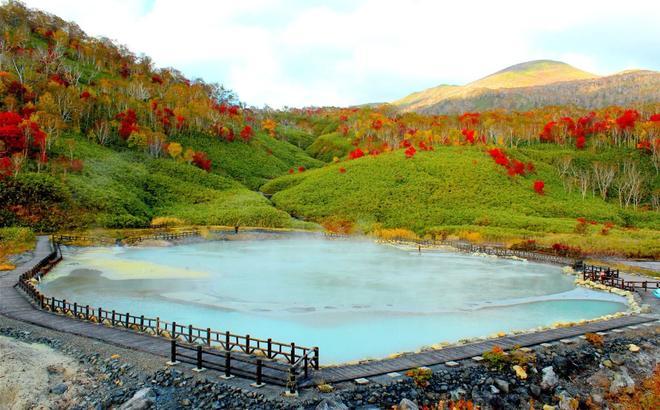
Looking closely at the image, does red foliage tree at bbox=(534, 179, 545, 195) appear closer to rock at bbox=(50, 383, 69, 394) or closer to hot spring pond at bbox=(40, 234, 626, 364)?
hot spring pond at bbox=(40, 234, 626, 364)

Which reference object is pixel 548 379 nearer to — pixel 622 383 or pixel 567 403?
pixel 567 403

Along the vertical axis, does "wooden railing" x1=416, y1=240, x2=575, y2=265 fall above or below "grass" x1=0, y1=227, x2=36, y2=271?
below

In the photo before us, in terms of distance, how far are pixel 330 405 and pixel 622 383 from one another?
44.7 feet

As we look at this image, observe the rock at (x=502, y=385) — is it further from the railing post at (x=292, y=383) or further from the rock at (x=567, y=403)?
the railing post at (x=292, y=383)

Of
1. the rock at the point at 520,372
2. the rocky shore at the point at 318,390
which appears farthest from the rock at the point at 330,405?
the rock at the point at 520,372

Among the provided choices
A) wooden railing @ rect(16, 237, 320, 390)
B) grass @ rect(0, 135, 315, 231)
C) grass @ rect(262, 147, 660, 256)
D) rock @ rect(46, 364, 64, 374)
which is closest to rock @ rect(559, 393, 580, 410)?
wooden railing @ rect(16, 237, 320, 390)

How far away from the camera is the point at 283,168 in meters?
139

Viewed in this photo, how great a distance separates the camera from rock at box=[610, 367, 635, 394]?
65.4 feet

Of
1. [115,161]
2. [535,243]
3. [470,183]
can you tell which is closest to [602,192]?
[470,183]

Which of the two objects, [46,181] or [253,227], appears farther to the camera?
[253,227]

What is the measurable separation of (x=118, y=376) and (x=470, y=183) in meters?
86.7

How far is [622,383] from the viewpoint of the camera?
20375mm

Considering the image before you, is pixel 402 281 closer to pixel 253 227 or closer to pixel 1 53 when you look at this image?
pixel 253 227

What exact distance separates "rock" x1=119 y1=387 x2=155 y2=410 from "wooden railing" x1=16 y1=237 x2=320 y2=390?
9.22 ft
